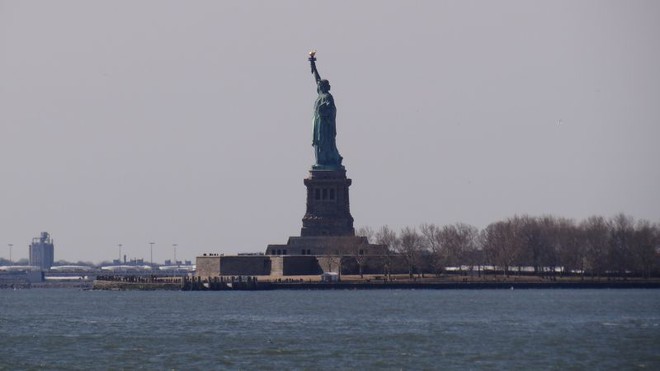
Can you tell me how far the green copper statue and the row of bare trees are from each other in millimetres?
10183

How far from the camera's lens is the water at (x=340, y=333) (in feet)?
255

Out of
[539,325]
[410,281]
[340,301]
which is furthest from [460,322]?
[410,281]

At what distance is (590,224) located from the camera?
183875mm

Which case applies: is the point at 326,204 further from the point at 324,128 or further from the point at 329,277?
the point at 329,277

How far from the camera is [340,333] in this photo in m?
94.2

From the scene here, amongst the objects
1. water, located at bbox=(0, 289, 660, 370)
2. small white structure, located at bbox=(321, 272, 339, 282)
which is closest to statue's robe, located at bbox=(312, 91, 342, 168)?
small white structure, located at bbox=(321, 272, 339, 282)

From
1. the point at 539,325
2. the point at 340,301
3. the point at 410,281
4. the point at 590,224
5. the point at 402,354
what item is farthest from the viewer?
the point at 590,224

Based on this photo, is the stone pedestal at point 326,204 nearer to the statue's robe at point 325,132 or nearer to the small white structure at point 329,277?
the statue's robe at point 325,132

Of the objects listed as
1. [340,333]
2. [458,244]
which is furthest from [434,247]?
[340,333]

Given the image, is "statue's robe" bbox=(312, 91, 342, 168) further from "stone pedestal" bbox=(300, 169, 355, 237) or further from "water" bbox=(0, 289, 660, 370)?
"water" bbox=(0, 289, 660, 370)

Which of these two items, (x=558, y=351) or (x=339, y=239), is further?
(x=339, y=239)

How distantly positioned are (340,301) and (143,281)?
57505 mm

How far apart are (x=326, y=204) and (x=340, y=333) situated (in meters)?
79.7

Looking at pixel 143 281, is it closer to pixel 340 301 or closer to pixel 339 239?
pixel 339 239
